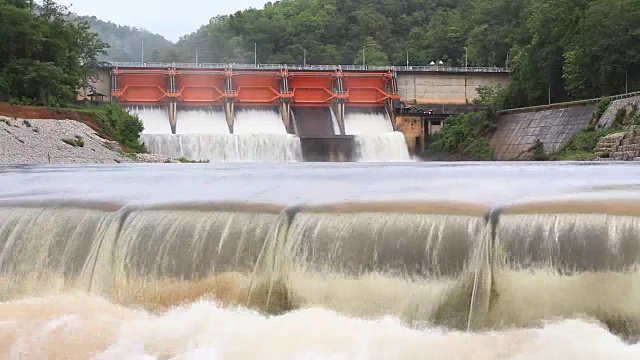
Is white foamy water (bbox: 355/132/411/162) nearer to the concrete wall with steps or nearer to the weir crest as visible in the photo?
the concrete wall with steps

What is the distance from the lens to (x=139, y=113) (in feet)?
192

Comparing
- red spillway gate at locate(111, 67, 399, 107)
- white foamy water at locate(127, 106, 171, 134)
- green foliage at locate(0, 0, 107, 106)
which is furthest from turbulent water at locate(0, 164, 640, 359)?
red spillway gate at locate(111, 67, 399, 107)

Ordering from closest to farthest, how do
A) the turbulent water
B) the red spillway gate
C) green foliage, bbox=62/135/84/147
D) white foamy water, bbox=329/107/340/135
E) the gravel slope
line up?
the turbulent water, the gravel slope, green foliage, bbox=62/135/84/147, white foamy water, bbox=329/107/340/135, the red spillway gate

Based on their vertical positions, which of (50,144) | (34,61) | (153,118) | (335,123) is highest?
(34,61)

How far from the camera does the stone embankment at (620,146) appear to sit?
39.7m

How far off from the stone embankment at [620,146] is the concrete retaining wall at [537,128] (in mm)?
5099

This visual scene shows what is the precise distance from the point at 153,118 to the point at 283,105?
31.8ft

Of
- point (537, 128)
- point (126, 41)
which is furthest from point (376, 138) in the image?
point (126, 41)

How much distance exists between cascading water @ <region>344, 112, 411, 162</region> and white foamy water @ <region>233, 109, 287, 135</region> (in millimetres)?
5247

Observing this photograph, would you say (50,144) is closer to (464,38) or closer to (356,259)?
(356,259)

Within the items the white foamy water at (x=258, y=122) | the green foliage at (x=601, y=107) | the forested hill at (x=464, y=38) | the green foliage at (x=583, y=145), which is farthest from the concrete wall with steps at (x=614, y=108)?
the white foamy water at (x=258, y=122)

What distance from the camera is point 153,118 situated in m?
58.6

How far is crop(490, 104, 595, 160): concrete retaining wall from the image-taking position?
161ft

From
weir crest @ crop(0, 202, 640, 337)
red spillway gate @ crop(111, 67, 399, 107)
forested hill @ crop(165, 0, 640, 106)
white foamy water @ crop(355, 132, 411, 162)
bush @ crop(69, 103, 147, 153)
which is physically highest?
forested hill @ crop(165, 0, 640, 106)
